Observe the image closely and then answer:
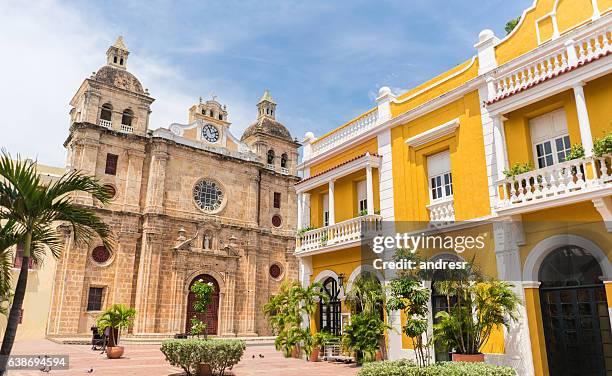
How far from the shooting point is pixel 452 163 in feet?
40.4

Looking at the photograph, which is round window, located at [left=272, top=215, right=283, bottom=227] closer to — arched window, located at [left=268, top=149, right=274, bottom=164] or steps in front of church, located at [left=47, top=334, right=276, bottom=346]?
arched window, located at [left=268, top=149, right=274, bottom=164]

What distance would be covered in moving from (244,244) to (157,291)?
655 cm

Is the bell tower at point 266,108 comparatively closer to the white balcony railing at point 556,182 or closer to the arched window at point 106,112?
the arched window at point 106,112

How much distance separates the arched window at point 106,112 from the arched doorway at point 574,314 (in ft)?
82.3

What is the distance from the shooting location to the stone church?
79.3ft

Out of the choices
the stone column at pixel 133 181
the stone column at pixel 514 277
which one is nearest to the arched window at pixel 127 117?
the stone column at pixel 133 181

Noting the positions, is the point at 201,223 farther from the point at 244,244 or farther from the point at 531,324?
the point at 531,324

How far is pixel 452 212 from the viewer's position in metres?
12.1

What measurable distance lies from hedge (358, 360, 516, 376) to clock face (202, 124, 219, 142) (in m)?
25.1

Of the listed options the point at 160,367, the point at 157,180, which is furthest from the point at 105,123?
the point at 160,367

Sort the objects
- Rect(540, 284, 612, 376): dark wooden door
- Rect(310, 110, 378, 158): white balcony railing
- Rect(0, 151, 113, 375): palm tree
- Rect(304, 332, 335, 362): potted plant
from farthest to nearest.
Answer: Rect(310, 110, 378, 158): white balcony railing
Rect(304, 332, 335, 362): potted plant
Rect(540, 284, 612, 376): dark wooden door
Rect(0, 151, 113, 375): palm tree

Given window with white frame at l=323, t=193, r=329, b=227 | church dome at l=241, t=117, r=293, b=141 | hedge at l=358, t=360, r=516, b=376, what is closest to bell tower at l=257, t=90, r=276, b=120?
church dome at l=241, t=117, r=293, b=141

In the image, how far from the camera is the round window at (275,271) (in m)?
31.3

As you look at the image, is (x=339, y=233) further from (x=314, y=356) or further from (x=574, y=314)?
(x=574, y=314)
